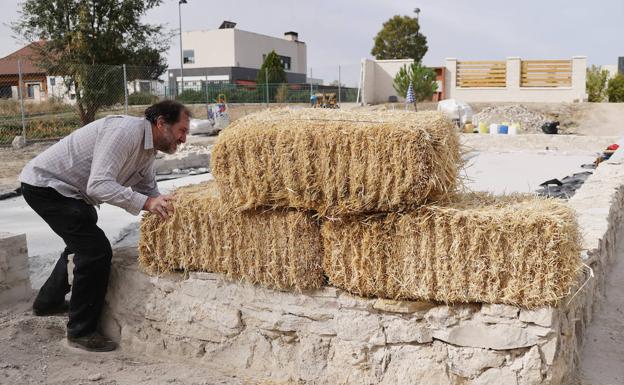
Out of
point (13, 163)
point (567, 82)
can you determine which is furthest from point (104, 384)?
point (567, 82)

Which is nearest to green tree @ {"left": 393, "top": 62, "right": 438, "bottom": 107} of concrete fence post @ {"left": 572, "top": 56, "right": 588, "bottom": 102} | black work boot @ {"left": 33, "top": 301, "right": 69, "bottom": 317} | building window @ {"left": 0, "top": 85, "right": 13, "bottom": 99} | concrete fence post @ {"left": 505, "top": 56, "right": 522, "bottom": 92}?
concrete fence post @ {"left": 505, "top": 56, "right": 522, "bottom": 92}

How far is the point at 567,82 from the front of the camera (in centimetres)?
3253

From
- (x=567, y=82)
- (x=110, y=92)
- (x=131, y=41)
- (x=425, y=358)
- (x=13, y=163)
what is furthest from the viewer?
(x=567, y=82)

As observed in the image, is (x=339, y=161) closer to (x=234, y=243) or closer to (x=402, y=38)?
(x=234, y=243)

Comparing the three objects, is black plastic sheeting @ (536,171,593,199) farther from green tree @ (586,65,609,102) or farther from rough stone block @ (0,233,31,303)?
green tree @ (586,65,609,102)

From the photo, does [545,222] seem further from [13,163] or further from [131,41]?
[131,41]

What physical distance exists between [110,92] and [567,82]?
2496cm

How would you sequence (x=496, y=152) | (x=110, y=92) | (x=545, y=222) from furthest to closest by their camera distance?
(x=110, y=92) < (x=496, y=152) < (x=545, y=222)

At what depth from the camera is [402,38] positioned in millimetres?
48156

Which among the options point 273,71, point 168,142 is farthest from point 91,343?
point 273,71

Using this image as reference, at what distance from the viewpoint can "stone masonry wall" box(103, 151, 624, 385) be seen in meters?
2.81

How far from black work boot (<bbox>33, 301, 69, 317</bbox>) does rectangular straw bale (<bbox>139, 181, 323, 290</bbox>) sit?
1.01 metres

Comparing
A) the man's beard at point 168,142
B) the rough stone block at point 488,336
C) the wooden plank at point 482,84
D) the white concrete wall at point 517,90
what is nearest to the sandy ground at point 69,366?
the rough stone block at point 488,336

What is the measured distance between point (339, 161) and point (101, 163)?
1.39 metres
